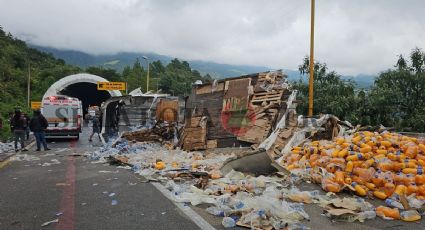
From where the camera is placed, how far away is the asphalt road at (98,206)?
5.58 metres

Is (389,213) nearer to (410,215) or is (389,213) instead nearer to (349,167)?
(410,215)

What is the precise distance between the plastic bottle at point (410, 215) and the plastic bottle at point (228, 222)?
257 cm

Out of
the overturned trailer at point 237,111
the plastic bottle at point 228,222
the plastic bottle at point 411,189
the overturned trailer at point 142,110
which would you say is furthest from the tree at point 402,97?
the plastic bottle at point 228,222

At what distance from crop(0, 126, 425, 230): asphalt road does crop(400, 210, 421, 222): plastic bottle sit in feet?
0.37

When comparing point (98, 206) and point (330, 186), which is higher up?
point (330, 186)

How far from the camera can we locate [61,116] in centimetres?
2447

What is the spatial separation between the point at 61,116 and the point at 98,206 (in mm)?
19317

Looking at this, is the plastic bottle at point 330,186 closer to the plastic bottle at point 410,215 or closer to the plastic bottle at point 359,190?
the plastic bottle at point 359,190

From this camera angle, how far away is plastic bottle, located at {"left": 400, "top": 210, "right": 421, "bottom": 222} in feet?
19.4

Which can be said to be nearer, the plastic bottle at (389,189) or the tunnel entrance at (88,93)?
the plastic bottle at (389,189)

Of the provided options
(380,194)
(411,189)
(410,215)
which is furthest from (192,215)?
(411,189)

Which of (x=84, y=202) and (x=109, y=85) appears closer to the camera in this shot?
(x=84, y=202)

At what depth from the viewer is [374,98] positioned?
20.1m

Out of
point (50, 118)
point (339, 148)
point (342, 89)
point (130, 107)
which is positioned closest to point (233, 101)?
point (339, 148)
